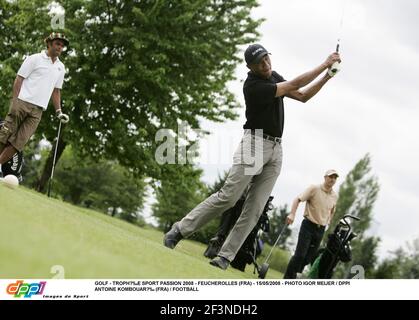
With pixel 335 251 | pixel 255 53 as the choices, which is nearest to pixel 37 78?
pixel 255 53

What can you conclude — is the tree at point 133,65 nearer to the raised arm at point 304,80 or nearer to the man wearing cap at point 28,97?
the man wearing cap at point 28,97

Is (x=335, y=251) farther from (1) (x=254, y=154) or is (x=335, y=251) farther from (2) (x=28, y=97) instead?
(2) (x=28, y=97)

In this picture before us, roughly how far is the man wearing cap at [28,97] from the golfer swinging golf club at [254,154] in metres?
2.44

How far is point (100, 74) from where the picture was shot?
1505cm

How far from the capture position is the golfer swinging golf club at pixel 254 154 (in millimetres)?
5512

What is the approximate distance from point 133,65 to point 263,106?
9.81m

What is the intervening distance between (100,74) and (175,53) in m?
2.00

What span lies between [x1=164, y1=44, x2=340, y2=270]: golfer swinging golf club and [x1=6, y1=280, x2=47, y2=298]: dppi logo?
3.04 metres

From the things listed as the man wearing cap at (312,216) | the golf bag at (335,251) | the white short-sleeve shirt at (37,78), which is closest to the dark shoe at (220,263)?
the man wearing cap at (312,216)

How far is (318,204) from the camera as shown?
309 inches

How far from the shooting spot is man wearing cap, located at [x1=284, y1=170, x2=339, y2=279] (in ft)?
25.3

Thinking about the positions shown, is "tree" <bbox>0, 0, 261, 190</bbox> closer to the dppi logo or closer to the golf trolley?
the golf trolley

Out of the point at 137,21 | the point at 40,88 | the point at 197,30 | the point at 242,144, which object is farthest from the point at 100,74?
the point at 242,144
